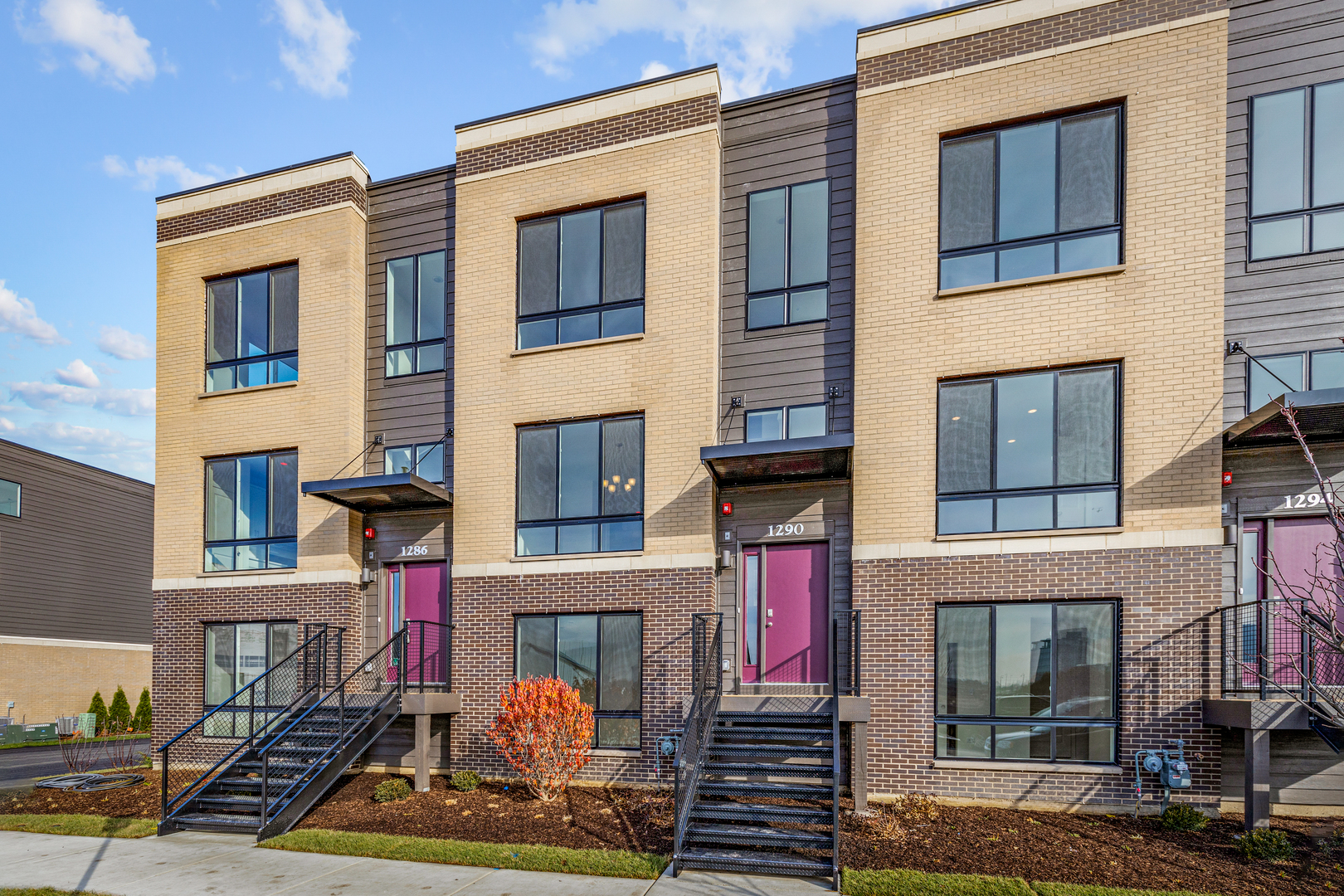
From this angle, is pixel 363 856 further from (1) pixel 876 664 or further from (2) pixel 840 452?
(2) pixel 840 452

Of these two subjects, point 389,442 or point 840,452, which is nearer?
point 840,452

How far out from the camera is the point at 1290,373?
9.63 meters

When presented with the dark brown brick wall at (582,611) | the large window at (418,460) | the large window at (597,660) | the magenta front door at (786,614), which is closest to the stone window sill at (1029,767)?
the magenta front door at (786,614)

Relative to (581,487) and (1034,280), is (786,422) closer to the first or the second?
(581,487)

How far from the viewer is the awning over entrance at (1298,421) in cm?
805

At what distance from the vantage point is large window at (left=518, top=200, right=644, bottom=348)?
1243cm

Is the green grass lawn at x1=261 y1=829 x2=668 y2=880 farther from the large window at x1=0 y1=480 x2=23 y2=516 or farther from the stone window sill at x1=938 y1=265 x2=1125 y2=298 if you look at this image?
the large window at x1=0 y1=480 x2=23 y2=516

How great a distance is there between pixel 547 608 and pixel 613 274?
5054mm

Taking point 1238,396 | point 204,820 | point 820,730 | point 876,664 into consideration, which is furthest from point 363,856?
point 1238,396

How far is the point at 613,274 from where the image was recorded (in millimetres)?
12523

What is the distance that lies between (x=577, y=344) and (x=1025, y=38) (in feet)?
23.7

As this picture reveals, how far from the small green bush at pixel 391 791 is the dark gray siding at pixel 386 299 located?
4422 mm

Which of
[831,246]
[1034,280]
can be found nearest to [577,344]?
[831,246]

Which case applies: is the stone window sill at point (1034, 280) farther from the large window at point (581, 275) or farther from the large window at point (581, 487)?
the large window at point (581, 487)
